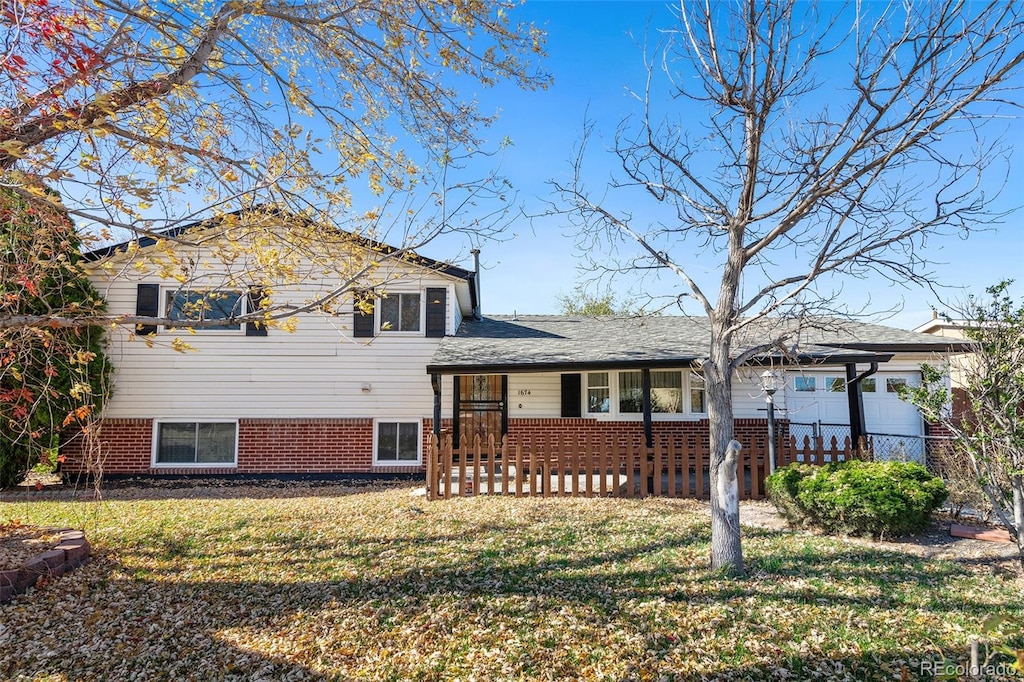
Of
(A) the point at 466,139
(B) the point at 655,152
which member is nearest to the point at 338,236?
(A) the point at 466,139

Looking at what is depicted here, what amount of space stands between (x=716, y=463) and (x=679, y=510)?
9.63ft

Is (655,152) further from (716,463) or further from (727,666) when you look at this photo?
(727,666)

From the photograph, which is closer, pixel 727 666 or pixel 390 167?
pixel 727 666

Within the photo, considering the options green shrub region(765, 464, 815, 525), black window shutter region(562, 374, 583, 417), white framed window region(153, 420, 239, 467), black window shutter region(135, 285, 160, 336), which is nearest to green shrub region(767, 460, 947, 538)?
green shrub region(765, 464, 815, 525)

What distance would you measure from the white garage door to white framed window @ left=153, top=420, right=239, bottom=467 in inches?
499

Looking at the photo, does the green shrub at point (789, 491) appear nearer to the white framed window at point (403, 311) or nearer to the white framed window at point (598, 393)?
the white framed window at point (598, 393)

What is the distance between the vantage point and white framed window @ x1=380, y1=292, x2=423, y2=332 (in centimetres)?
1255

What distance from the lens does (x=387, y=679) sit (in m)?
3.66

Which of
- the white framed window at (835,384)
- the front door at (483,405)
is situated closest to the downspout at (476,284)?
the front door at (483,405)

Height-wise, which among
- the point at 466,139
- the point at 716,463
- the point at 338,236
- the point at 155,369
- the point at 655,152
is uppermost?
the point at 466,139

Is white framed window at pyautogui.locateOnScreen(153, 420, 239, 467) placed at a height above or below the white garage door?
below

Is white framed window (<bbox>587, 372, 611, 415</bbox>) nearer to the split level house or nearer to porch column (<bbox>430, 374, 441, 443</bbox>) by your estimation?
the split level house

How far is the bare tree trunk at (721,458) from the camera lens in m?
5.28

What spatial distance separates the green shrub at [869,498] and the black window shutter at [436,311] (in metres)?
7.67
